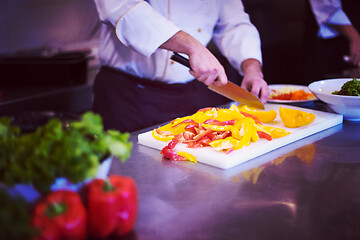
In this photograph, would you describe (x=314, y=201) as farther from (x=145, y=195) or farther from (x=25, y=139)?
(x=25, y=139)

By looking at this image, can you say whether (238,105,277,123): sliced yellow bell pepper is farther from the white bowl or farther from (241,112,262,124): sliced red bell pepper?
the white bowl

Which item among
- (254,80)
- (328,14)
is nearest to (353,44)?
(328,14)

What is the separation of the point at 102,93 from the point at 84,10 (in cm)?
117

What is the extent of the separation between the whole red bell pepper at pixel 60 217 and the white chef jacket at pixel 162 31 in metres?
1.01

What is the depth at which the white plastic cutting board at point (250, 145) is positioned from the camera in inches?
44.2

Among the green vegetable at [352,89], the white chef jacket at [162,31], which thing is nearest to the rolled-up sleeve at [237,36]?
the white chef jacket at [162,31]

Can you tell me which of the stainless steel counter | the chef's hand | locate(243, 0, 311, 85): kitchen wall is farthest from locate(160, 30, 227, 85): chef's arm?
locate(243, 0, 311, 85): kitchen wall

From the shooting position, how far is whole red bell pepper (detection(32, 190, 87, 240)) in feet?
1.98

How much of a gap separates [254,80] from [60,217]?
127 centimetres

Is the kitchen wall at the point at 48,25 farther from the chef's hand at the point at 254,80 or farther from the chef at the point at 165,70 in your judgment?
the chef's hand at the point at 254,80

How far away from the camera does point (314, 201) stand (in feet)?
2.97

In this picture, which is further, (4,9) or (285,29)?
(285,29)

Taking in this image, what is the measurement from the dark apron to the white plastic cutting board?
54cm

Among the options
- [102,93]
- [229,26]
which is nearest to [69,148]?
[102,93]
